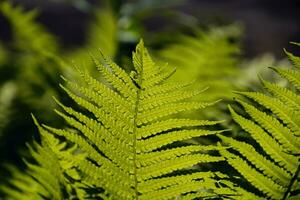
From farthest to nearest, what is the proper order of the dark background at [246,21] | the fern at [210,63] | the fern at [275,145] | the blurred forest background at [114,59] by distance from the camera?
the dark background at [246,21] → the fern at [210,63] → the blurred forest background at [114,59] → the fern at [275,145]

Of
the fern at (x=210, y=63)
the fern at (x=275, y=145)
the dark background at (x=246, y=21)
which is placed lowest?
the fern at (x=275, y=145)

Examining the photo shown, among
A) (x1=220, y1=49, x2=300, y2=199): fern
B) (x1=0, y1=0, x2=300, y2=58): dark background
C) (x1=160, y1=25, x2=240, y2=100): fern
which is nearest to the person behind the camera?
(x1=220, y1=49, x2=300, y2=199): fern

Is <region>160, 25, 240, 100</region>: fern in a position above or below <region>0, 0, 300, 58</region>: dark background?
below

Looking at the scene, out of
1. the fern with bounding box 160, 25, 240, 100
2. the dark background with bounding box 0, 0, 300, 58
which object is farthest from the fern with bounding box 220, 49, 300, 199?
the dark background with bounding box 0, 0, 300, 58

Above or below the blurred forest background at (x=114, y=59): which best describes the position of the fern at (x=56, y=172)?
below

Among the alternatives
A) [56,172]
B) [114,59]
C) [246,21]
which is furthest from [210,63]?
[246,21]

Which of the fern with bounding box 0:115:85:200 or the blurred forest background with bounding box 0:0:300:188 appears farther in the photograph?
the blurred forest background with bounding box 0:0:300:188

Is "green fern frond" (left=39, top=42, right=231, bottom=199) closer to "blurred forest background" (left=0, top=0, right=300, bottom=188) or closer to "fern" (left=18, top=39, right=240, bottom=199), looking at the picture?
"fern" (left=18, top=39, right=240, bottom=199)

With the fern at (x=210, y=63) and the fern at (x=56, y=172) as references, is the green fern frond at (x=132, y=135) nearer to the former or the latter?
the fern at (x=56, y=172)

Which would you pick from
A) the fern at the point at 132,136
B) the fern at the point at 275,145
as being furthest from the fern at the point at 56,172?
the fern at the point at 275,145

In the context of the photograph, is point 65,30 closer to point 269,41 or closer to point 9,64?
point 269,41
